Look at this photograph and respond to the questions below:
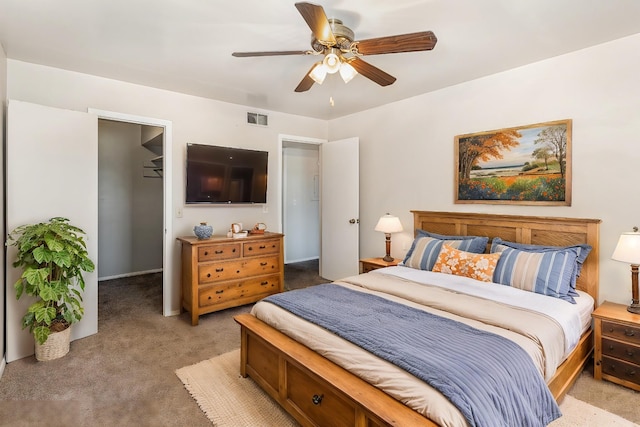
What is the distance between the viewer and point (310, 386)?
1.80 metres

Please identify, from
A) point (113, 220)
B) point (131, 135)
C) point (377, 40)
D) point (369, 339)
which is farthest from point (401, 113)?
point (113, 220)

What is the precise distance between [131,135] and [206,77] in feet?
9.44

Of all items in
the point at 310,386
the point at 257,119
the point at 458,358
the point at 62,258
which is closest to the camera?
the point at 458,358

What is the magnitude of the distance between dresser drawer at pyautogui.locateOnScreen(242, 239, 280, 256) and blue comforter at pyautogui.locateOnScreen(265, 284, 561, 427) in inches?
71.8

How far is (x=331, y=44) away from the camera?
6.91 feet

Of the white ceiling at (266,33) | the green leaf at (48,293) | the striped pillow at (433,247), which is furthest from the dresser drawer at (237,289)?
the white ceiling at (266,33)

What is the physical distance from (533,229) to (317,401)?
8.11 feet

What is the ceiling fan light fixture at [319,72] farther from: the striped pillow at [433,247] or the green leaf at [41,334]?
the green leaf at [41,334]

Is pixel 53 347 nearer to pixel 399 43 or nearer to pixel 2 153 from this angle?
pixel 2 153

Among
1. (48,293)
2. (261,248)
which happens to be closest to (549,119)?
(261,248)

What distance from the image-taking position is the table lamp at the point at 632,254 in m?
2.31

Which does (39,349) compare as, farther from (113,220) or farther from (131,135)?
(131,135)

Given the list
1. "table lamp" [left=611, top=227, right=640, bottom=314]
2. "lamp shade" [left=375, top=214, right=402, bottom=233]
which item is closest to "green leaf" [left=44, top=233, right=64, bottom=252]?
"lamp shade" [left=375, top=214, right=402, bottom=233]

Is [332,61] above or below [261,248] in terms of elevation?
above
